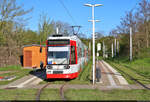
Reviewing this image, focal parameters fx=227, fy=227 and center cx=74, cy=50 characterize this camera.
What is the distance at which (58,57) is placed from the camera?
1597cm

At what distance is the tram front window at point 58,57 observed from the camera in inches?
625

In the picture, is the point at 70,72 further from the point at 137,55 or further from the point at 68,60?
the point at 137,55

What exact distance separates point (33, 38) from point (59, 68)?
42.7 metres

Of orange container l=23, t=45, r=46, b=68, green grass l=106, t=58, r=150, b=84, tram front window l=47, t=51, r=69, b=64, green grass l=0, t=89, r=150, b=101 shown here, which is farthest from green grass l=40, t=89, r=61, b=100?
orange container l=23, t=45, r=46, b=68

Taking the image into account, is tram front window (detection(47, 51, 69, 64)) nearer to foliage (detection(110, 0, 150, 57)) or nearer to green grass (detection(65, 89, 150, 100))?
green grass (detection(65, 89, 150, 100))

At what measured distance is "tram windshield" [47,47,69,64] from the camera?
15.9 meters

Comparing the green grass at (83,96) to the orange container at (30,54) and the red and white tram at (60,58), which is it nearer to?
the red and white tram at (60,58)

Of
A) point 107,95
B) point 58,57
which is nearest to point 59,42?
point 58,57

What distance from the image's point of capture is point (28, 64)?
34531mm

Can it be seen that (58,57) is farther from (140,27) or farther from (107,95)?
(140,27)

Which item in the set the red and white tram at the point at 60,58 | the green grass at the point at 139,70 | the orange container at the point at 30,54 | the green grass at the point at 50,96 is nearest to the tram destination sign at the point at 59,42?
the red and white tram at the point at 60,58

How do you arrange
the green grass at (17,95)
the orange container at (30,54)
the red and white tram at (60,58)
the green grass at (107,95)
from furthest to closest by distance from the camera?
the orange container at (30,54)
the red and white tram at (60,58)
the green grass at (17,95)
the green grass at (107,95)

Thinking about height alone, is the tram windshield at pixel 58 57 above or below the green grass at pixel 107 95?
above

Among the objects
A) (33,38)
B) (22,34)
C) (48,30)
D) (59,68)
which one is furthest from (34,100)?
(33,38)
